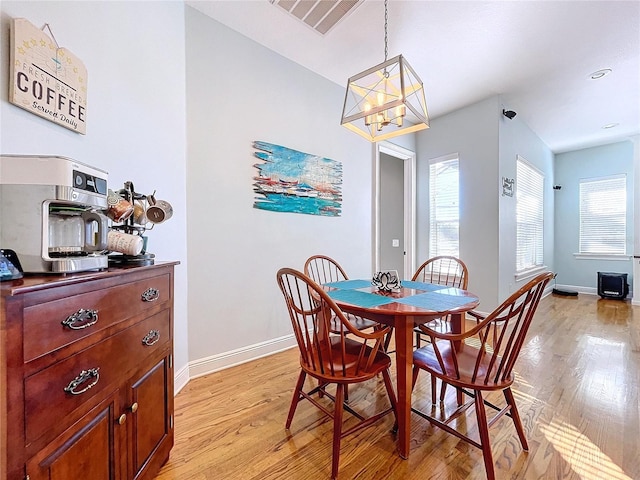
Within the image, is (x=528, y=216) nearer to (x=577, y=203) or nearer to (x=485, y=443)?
(x=577, y=203)

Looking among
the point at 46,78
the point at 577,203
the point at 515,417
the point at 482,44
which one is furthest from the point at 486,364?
the point at 577,203

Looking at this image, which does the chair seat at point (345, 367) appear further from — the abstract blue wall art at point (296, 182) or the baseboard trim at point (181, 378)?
the abstract blue wall art at point (296, 182)

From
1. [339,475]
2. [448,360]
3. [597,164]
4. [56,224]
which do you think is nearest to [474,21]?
[448,360]

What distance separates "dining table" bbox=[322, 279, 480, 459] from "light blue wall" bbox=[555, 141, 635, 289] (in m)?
5.85

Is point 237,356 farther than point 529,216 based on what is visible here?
No

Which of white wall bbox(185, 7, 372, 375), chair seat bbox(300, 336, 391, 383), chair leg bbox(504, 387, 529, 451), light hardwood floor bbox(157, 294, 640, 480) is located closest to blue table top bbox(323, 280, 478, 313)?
chair seat bbox(300, 336, 391, 383)

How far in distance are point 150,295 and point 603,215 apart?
24.4 feet

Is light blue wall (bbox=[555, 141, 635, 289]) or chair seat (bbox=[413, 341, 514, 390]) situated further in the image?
light blue wall (bbox=[555, 141, 635, 289])

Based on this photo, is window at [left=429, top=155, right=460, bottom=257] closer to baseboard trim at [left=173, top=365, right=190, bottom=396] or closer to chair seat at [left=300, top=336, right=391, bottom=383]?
chair seat at [left=300, top=336, right=391, bottom=383]

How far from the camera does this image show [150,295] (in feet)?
3.80

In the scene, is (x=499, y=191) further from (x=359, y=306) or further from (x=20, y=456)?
(x=20, y=456)

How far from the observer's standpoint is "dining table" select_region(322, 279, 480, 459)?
53.1 inches

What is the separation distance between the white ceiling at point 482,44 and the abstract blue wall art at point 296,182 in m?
0.96

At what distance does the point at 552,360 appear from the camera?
2.50 meters
